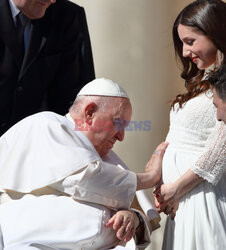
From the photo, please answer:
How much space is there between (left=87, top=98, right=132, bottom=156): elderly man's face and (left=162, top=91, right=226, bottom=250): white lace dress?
15.2 inches

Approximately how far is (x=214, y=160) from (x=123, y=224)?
70 centimetres

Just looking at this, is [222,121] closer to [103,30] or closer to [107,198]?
[107,198]

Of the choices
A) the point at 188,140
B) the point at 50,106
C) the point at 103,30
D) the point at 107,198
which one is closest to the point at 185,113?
the point at 188,140

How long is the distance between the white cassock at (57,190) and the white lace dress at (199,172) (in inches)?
12.6

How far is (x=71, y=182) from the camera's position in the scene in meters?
3.59

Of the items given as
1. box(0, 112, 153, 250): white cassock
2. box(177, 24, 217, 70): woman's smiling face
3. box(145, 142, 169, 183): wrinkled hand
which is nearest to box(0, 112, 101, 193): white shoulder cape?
box(0, 112, 153, 250): white cassock

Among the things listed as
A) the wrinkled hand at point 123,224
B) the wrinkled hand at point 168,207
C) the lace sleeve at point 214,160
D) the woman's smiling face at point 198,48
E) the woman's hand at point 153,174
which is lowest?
the wrinkled hand at point 168,207

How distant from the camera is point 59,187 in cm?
364

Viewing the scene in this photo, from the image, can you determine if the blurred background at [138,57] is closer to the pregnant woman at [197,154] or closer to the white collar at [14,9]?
the white collar at [14,9]

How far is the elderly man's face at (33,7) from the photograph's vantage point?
4.25 meters

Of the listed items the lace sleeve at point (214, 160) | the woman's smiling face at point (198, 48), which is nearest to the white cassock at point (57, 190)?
the lace sleeve at point (214, 160)

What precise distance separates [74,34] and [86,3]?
212 cm

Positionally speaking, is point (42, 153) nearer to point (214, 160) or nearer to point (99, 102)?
point (99, 102)

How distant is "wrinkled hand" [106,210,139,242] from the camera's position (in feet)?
11.6
